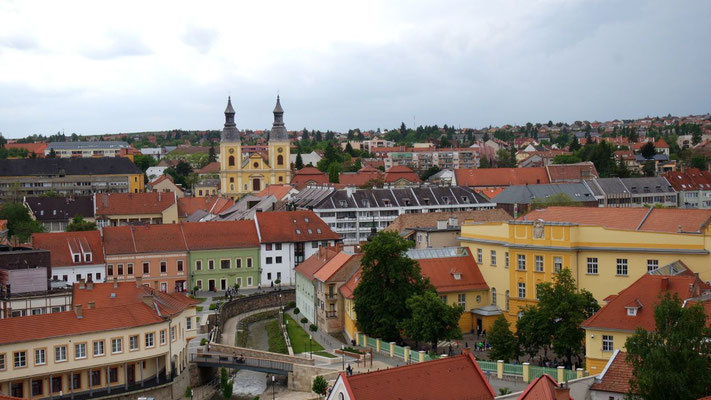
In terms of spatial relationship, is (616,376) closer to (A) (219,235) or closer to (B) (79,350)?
(B) (79,350)

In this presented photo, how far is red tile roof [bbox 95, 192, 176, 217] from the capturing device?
4099 inches

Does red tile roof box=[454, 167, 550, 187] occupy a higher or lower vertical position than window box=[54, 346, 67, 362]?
higher

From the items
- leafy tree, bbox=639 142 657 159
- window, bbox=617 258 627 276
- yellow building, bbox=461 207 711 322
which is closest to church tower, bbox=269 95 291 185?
leafy tree, bbox=639 142 657 159

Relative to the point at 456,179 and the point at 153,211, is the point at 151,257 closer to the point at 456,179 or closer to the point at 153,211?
the point at 153,211

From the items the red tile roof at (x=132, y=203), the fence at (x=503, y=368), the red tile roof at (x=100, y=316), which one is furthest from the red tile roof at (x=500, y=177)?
the red tile roof at (x=100, y=316)

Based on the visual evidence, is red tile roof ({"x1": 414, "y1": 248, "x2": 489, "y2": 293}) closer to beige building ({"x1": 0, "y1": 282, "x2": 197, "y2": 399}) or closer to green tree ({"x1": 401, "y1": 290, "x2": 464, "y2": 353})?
green tree ({"x1": 401, "y1": 290, "x2": 464, "y2": 353})

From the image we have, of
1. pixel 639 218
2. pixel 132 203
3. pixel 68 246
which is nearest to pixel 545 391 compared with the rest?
pixel 639 218

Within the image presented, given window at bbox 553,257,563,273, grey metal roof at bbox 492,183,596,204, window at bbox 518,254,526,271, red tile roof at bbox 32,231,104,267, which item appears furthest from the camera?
grey metal roof at bbox 492,183,596,204

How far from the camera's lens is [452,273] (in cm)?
5375

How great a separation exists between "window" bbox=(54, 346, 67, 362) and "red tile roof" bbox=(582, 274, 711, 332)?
25.3 m

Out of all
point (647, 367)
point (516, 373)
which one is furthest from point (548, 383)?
point (516, 373)

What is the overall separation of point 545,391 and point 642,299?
1291 centimetres

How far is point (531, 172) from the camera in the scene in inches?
5246

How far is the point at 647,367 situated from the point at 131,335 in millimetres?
26918
